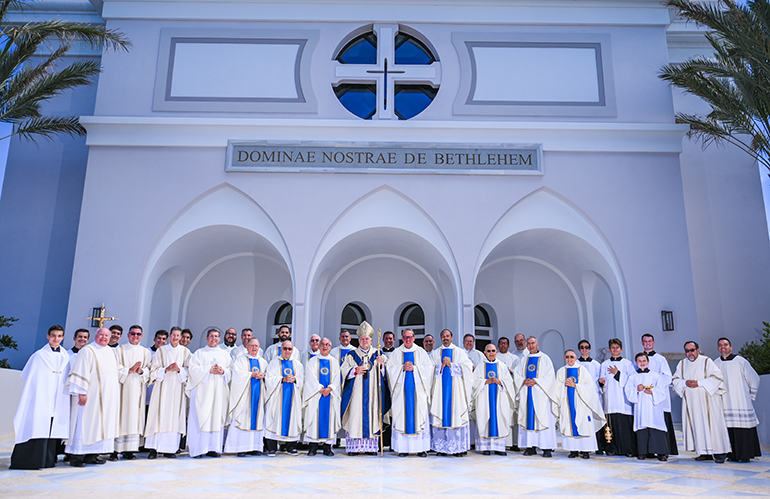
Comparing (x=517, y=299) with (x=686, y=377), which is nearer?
(x=686, y=377)

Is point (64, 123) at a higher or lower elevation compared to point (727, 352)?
higher

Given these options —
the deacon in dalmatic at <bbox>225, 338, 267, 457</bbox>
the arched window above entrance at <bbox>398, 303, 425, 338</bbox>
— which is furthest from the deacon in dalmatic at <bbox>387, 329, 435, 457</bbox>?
the arched window above entrance at <bbox>398, 303, 425, 338</bbox>

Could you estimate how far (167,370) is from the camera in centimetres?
816

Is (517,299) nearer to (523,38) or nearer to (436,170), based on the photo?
(436,170)

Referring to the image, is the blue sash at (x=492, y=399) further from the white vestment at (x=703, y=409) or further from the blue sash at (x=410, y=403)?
the white vestment at (x=703, y=409)

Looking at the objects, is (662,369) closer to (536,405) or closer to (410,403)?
(536,405)

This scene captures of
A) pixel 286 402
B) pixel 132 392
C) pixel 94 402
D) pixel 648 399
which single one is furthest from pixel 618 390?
pixel 94 402

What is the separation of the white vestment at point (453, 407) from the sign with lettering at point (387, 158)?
4309mm

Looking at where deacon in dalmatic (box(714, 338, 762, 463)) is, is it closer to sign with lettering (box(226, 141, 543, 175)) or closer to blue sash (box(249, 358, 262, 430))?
sign with lettering (box(226, 141, 543, 175))

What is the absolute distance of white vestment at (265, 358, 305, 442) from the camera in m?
8.31

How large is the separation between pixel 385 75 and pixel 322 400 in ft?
22.5

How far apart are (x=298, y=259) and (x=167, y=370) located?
12.5 ft

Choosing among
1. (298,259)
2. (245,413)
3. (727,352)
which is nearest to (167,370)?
(245,413)

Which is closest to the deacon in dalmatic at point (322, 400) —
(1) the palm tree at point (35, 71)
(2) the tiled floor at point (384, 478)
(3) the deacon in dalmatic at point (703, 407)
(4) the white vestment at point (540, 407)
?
(2) the tiled floor at point (384, 478)
